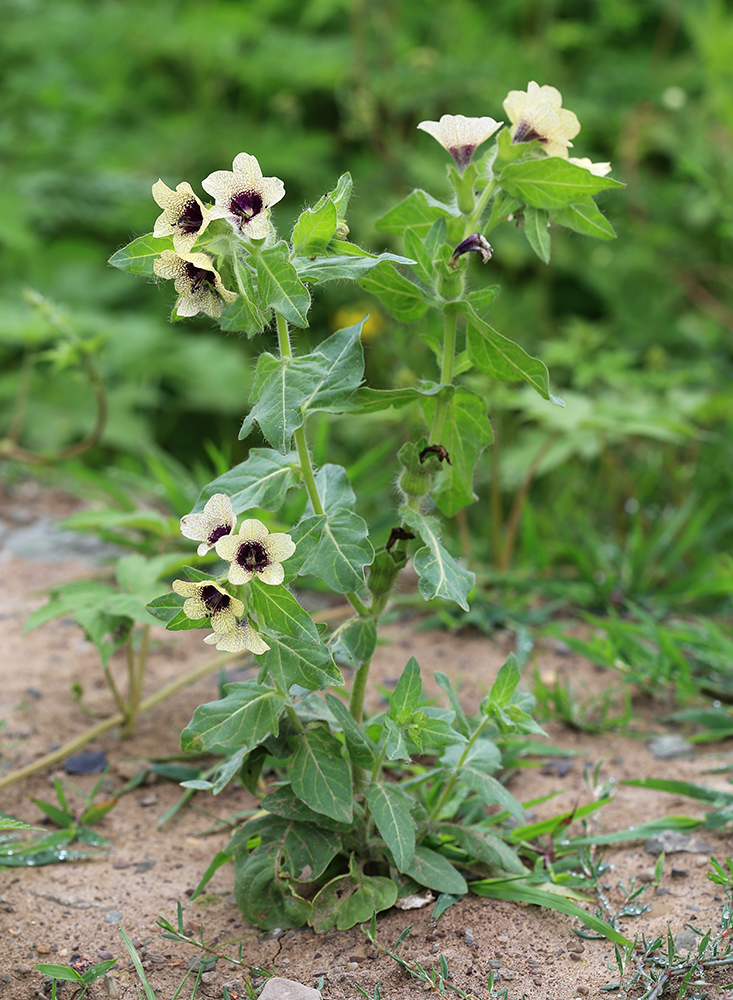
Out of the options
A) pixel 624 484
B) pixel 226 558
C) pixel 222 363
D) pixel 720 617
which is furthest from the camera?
pixel 222 363

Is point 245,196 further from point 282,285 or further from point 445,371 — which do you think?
point 445,371

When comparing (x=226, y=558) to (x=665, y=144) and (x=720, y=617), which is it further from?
(x=665, y=144)

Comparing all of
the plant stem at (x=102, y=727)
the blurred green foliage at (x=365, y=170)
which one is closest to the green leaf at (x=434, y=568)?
the plant stem at (x=102, y=727)

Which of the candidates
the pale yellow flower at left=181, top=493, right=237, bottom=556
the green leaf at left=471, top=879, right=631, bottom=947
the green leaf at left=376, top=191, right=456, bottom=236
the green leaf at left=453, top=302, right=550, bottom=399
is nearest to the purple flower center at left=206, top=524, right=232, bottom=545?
the pale yellow flower at left=181, top=493, right=237, bottom=556

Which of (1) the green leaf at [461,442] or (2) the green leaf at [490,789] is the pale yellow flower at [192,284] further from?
(2) the green leaf at [490,789]

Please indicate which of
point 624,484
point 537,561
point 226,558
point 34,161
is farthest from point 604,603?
point 34,161

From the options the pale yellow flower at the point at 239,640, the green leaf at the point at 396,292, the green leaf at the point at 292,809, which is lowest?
the green leaf at the point at 292,809
